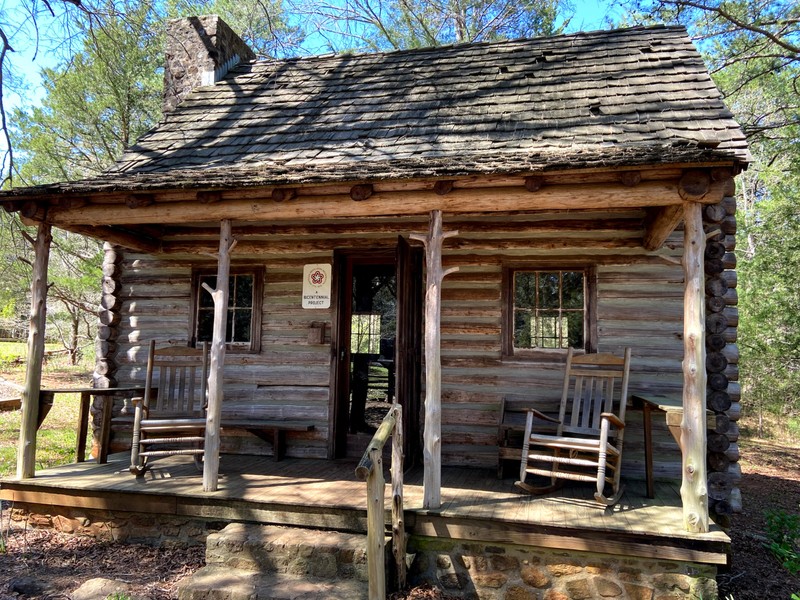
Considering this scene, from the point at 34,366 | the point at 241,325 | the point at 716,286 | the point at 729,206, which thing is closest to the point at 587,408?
the point at 716,286

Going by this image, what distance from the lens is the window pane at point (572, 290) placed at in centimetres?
588

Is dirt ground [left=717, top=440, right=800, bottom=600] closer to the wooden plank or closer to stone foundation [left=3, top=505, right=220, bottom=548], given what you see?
the wooden plank

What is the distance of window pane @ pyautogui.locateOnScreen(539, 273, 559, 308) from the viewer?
233 inches

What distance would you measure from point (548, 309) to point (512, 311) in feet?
1.24

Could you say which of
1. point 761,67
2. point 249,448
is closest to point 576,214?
point 249,448

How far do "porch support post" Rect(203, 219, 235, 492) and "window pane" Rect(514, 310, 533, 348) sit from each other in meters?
3.02

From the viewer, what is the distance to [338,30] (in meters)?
13.0

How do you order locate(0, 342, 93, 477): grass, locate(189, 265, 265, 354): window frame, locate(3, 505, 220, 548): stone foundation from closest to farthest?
locate(3, 505, 220, 548): stone foundation
locate(189, 265, 265, 354): window frame
locate(0, 342, 93, 477): grass

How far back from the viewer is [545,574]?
3904 millimetres

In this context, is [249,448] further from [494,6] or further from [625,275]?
[494,6]

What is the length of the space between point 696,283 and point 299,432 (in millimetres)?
4257

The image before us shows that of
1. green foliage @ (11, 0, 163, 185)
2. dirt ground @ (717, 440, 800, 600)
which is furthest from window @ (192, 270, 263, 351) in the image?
green foliage @ (11, 0, 163, 185)

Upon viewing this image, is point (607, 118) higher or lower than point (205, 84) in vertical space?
lower

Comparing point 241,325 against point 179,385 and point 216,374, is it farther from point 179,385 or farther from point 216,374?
point 216,374
